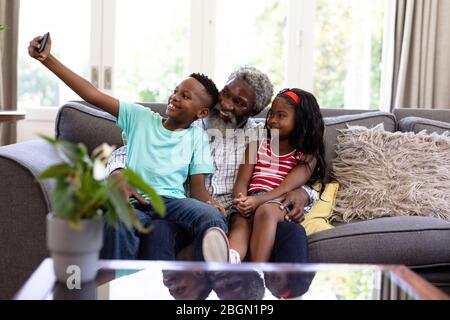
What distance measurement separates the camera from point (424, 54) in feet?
11.8

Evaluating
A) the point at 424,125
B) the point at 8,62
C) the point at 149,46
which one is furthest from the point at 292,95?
the point at 8,62

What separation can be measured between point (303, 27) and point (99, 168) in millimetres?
3069

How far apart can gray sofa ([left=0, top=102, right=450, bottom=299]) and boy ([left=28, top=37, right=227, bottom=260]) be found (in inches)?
8.5

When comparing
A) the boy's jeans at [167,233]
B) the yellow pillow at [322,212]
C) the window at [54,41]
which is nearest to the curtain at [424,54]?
the yellow pillow at [322,212]

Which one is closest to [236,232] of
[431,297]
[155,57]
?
[431,297]

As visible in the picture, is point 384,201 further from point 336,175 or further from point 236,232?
point 236,232

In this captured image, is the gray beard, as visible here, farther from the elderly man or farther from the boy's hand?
the boy's hand

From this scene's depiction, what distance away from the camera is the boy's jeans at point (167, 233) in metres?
1.62

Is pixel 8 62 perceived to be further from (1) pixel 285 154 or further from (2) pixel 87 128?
(1) pixel 285 154

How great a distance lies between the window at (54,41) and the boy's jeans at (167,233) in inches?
80.6

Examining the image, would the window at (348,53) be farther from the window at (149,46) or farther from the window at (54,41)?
the window at (54,41)

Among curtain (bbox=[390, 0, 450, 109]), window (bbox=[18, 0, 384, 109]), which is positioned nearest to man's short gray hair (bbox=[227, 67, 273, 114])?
window (bbox=[18, 0, 384, 109])

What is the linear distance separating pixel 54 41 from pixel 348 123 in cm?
209

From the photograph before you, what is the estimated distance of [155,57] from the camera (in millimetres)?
3773
